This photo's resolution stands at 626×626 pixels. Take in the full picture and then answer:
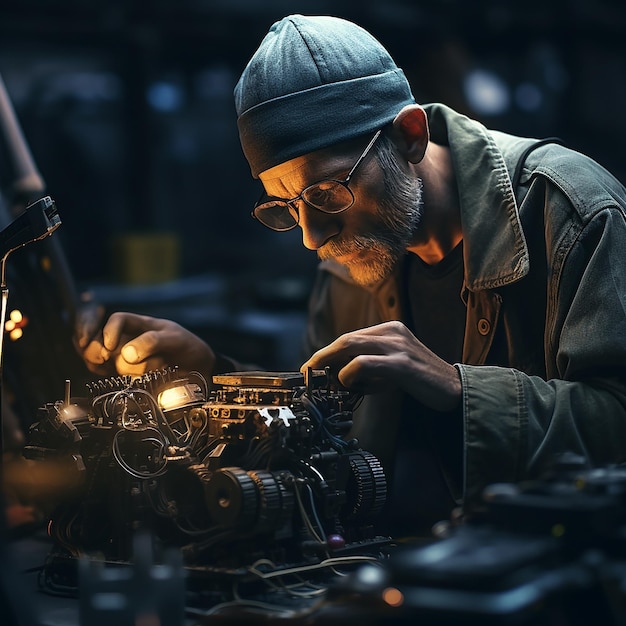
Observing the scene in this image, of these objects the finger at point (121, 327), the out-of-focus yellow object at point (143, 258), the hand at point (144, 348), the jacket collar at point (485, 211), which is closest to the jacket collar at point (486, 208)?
the jacket collar at point (485, 211)

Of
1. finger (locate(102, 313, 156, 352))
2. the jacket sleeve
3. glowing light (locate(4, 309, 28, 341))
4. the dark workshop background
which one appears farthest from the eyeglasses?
the dark workshop background

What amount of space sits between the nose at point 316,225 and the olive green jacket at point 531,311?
1.15 ft

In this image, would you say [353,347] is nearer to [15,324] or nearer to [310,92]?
[310,92]

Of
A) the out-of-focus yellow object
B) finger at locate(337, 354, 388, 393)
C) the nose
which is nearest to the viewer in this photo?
finger at locate(337, 354, 388, 393)

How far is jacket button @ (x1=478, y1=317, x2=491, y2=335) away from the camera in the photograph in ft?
9.36

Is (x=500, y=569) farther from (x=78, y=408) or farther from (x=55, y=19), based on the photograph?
(x=55, y=19)

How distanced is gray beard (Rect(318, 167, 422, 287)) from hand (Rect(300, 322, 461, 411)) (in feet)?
1.54

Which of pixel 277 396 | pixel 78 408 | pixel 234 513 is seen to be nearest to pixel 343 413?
pixel 277 396

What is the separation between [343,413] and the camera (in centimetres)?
Answer: 240

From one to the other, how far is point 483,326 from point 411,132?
526 mm

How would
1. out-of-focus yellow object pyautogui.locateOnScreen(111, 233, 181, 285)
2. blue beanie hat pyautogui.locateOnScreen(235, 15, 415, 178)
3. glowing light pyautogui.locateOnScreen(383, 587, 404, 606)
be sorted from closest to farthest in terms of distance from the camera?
1. glowing light pyautogui.locateOnScreen(383, 587, 404, 606)
2. blue beanie hat pyautogui.locateOnScreen(235, 15, 415, 178)
3. out-of-focus yellow object pyautogui.locateOnScreen(111, 233, 181, 285)

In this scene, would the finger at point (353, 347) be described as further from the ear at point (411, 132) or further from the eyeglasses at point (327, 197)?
the ear at point (411, 132)

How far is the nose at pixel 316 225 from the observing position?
2.76m

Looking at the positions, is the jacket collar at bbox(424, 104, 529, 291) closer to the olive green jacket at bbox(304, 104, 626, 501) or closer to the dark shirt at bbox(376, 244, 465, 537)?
the olive green jacket at bbox(304, 104, 626, 501)
